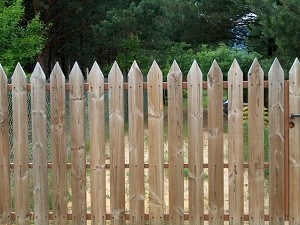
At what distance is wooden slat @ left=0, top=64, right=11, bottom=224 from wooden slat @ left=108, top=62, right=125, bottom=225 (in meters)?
1.09

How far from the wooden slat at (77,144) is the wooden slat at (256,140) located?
1.66m

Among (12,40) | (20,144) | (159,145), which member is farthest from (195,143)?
(12,40)

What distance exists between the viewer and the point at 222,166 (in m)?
5.26

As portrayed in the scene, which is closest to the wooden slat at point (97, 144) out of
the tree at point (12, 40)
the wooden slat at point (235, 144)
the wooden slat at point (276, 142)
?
the wooden slat at point (235, 144)

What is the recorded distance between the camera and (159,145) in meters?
5.28

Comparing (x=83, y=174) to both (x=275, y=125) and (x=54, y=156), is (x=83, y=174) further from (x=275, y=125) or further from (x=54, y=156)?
(x=275, y=125)

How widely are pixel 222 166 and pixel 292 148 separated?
705mm

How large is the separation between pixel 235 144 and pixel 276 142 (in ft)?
1.30

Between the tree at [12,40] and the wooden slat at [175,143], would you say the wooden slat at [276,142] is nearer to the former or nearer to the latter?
the wooden slat at [175,143]

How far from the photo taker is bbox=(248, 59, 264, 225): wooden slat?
16.8ft

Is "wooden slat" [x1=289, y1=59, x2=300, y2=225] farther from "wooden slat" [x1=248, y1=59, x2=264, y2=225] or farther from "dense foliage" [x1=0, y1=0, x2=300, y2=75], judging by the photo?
"dense foliage" [x1=0, y1=0, x2=300, y2=75]

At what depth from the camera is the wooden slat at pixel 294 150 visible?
201 inches

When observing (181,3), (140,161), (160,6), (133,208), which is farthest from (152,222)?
(160,6)

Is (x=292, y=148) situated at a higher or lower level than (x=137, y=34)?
lower
